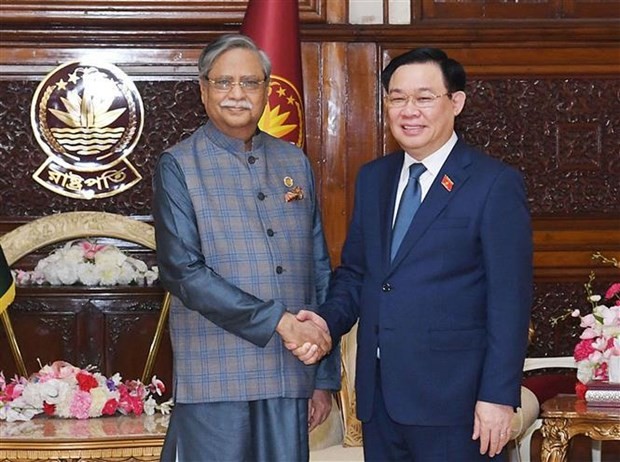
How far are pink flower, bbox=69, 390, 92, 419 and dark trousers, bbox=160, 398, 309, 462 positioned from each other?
108 centimetres

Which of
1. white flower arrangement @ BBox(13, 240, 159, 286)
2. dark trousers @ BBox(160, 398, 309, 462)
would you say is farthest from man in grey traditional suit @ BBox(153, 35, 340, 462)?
white flower arrangement @ BBox(13, 240, 159, 286)

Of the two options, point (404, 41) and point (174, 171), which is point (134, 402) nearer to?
point (174, 171)

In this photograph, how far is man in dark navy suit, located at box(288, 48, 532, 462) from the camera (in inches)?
96.3

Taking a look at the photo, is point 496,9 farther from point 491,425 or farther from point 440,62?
point 491,425

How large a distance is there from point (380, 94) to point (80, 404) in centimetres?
206

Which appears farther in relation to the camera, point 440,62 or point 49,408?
point 49,408

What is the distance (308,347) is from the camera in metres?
2.52

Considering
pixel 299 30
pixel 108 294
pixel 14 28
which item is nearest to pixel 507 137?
pixel 299 30

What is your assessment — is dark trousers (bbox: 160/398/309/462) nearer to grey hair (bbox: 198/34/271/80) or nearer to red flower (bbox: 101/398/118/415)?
grey hair (bbox: 198/34/271/80)

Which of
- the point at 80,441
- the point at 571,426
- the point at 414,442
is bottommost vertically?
the point at 571,426

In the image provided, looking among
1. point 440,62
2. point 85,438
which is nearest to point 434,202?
point 440,62

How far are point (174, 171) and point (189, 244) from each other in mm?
170

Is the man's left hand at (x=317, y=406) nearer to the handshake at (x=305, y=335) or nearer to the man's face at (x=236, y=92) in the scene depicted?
the handshake at (x=305, y=335)

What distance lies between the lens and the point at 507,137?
5059 millimetres
